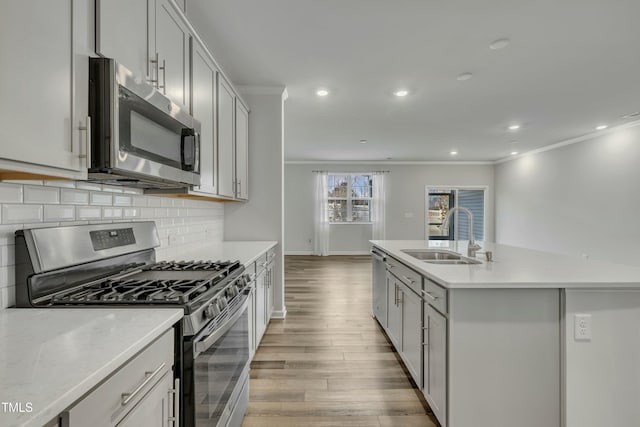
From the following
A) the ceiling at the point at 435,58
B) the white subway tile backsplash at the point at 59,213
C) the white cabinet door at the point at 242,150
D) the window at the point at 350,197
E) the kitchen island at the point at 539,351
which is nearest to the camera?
the white subway tile backsplash at the point at 59,213

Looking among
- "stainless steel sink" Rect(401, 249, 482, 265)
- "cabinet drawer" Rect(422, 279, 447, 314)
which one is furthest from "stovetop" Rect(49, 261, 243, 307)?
"stainless steel sink" Rect(401, 249, 482, 265)

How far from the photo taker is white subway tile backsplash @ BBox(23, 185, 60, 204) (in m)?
1.20

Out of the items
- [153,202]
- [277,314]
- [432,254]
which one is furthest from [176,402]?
[277,314]

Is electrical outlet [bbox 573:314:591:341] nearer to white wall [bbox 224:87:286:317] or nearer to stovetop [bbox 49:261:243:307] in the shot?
stovetop [bbox 49:261:243:307]

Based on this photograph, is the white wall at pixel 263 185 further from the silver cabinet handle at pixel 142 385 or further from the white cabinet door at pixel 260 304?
the silver cabinet handle at pixel 142 385

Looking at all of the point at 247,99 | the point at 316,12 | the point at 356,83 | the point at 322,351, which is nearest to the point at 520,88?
the point at 356,83

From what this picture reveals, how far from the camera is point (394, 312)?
8.82ft

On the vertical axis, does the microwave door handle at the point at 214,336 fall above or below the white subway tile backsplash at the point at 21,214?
below

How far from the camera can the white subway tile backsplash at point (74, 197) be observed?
1.36 metres

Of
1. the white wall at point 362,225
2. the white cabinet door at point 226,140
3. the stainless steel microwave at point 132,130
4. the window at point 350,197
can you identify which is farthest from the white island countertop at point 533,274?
the window at point 350,197

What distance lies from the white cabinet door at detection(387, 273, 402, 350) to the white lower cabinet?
6.09ft

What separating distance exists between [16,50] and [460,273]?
2.03m

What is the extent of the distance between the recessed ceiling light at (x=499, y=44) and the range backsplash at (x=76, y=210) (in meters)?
2.86

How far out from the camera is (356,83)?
11.0 feet
